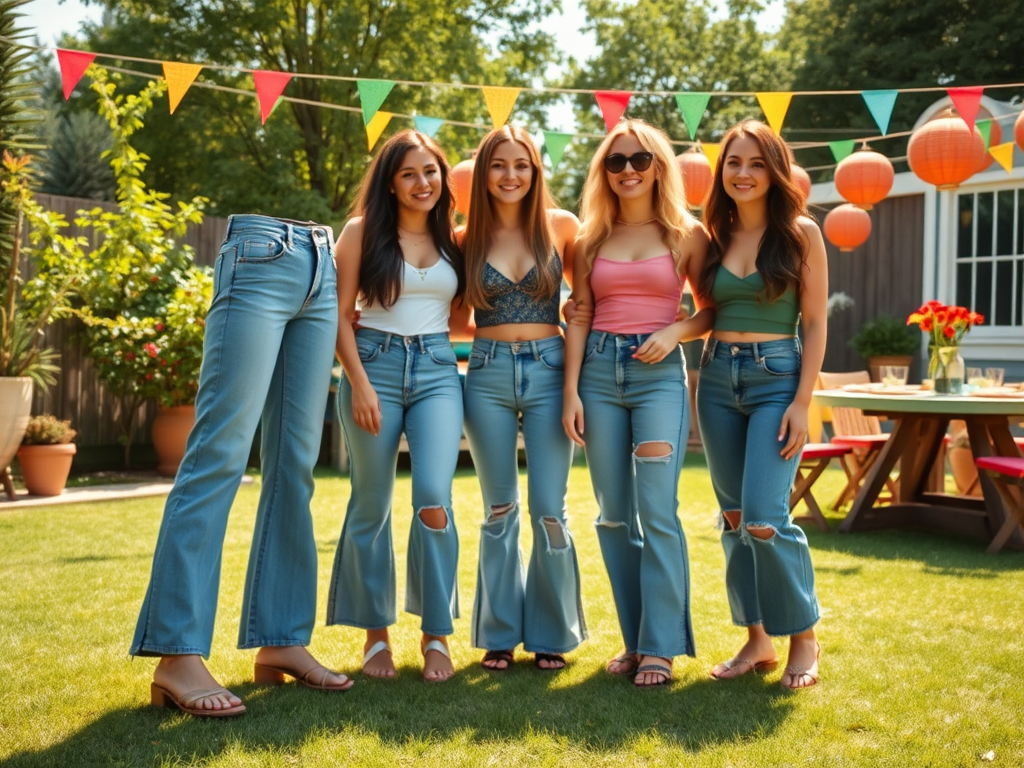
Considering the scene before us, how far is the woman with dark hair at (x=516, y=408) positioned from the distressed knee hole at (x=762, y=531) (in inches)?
22.3

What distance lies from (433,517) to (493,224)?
0.96 meters

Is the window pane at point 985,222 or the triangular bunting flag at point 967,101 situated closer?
the triangular bunting flag at point 967,101

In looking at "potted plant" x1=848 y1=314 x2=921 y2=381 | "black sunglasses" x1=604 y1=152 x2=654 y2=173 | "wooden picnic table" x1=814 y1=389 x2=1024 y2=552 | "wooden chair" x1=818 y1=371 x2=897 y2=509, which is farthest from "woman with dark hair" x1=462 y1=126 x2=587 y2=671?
"potted plant" x1=848 y1=314 x2=921 y2=381

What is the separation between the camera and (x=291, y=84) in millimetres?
15109

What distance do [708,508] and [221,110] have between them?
11.2 m

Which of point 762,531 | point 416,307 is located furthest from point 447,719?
point 416,307

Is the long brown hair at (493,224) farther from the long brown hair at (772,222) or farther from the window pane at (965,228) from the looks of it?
the window pane at (965,228)

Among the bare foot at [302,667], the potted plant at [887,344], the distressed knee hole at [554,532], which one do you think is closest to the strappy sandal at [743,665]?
the distressed knee hole at [554,532]

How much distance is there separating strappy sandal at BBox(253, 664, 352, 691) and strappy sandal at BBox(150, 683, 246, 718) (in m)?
0.30

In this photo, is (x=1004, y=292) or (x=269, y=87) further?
(x=1004, y=292)

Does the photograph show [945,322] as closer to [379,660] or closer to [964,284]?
[379,660]

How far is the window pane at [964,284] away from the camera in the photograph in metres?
10.8

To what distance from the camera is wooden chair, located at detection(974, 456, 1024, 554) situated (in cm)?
505

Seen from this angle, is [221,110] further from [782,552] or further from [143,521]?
[782,552]
